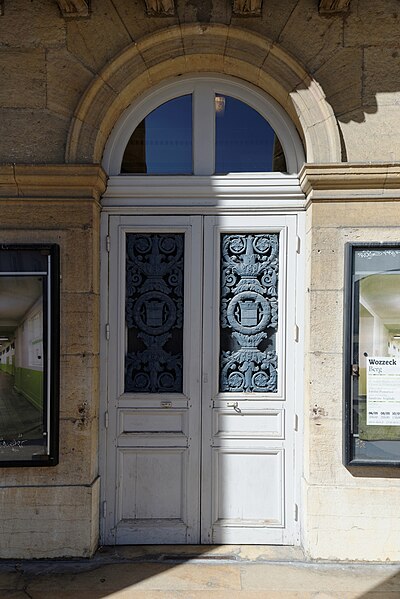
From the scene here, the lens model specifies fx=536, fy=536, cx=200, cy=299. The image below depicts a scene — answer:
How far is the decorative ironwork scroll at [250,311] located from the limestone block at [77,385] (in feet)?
3.63

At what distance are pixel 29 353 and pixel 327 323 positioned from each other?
2435 mm

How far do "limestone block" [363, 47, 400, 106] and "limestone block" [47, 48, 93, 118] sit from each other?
7.31 feet

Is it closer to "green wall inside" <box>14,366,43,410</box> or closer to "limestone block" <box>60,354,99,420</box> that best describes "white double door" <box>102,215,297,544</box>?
"limestone block" <box>60,354,99,420</box>

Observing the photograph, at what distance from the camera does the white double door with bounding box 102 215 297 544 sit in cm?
455

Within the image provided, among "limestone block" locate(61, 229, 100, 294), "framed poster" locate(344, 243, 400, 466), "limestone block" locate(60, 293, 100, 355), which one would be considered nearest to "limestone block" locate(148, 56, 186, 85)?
"limestone block" locate(61, 229, 100, 294)

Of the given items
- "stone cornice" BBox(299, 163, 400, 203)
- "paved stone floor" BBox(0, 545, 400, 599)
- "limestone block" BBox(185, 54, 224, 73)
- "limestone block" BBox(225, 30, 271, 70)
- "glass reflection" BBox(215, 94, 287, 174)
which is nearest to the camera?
"paved stone floor" BBox(0, 545, 400, 599)

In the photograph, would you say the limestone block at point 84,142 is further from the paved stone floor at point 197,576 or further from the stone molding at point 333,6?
the paved stone floor at point 197,576

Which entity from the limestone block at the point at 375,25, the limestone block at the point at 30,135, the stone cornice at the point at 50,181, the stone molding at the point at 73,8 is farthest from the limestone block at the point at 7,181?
the limestone block at the point at 375,25

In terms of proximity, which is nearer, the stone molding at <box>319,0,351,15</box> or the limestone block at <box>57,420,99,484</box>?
the stone molding at <box>319,0,351,15</box>

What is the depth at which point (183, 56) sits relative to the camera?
441 cm

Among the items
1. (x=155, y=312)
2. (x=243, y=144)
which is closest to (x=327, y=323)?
(x=155, y=312)

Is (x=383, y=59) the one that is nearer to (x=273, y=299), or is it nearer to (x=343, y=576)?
(x=273, y=299)

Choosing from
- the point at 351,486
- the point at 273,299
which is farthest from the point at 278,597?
the point at 273,299

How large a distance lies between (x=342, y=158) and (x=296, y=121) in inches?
21.5
